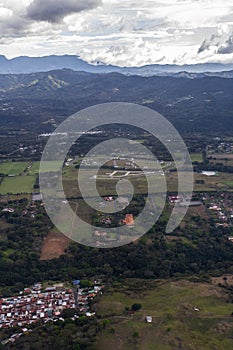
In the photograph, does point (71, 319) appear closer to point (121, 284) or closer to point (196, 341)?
point (121, 284)

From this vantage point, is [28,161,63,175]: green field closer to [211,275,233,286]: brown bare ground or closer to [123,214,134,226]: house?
[123,214,134,226]: house

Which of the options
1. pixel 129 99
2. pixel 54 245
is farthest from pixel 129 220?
pixel 129 99

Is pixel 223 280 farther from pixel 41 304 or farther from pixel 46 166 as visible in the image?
pixel 46 166

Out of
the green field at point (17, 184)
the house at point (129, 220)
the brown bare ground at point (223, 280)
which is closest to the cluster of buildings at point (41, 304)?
the brown bare ground at point (223, 280)

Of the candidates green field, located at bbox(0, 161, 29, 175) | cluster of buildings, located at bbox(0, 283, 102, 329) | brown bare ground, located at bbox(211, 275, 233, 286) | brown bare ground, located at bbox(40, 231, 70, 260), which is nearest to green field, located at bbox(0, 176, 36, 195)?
green field, located at bbox(0, 161, 29, 175)

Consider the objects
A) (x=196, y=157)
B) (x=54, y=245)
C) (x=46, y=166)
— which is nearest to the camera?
(x=54, y=245)

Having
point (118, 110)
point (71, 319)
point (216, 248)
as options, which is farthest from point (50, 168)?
point (118, 110)

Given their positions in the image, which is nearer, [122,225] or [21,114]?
[122,225]
